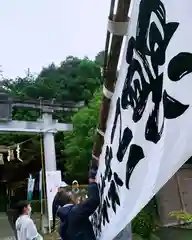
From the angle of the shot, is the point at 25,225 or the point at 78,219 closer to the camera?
the point at 78,219

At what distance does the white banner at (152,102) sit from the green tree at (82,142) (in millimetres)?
11759

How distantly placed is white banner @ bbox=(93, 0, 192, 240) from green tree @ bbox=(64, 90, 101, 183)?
1176 centimetres

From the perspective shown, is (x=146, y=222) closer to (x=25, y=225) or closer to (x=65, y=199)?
(x=25, y=225)

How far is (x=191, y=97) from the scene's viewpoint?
0.98 m

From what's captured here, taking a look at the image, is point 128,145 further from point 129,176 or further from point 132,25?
point 132,25

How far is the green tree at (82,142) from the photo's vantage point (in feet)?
45.1

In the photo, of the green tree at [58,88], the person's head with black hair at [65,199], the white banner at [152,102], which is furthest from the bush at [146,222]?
the green tree at [58,88]

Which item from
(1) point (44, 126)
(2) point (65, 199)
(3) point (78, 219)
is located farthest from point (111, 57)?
(1) point (44, 126)

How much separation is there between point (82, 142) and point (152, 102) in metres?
12.8

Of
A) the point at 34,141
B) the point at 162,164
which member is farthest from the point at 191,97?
the point at 34,141

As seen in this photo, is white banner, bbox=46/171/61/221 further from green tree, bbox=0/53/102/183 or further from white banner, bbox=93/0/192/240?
white banner, bbox=93/0/192/240

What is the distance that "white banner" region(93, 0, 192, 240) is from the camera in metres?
1.01

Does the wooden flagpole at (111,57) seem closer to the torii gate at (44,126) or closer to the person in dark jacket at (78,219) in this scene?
the person in dark jacket at (78,219)

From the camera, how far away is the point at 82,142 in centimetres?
1402
